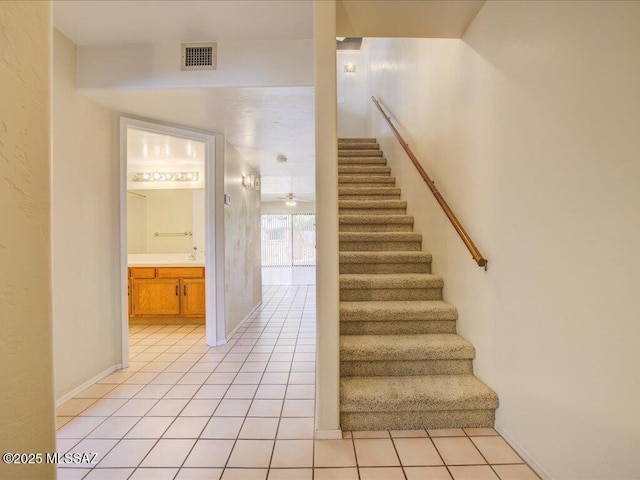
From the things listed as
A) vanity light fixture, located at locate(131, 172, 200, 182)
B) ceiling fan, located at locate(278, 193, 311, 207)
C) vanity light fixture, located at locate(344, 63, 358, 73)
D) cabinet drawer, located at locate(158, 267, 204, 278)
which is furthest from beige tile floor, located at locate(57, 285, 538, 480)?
ceiling fan, located at locate(278, 193, 311, 207)

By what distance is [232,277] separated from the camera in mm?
3643

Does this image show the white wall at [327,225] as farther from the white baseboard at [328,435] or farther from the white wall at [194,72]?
the white wall at [194,72]

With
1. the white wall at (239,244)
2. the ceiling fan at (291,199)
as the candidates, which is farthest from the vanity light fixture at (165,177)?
the ceiling fan at (291,199)

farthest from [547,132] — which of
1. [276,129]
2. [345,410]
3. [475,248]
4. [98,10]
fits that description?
[98,10]

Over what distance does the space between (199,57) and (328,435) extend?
2747mm

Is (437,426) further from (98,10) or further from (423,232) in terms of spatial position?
(98,10)

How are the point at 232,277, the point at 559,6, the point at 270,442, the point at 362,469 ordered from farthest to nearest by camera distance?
the point at 232,277 → the point at 270,442 → the point at 362,469 → the point at 559,6

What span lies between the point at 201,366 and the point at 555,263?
2.74 metres

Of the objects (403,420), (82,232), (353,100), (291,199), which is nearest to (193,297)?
(82,232)

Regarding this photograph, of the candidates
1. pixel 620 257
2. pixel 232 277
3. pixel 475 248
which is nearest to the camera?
pixel 620 257

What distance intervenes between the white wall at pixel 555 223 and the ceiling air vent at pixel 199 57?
6.01 ft

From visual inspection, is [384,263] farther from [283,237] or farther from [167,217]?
[283,237]

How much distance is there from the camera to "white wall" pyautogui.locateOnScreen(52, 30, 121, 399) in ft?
7.02

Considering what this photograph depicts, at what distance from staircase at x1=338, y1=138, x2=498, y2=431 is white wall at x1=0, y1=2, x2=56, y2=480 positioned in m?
1.48
